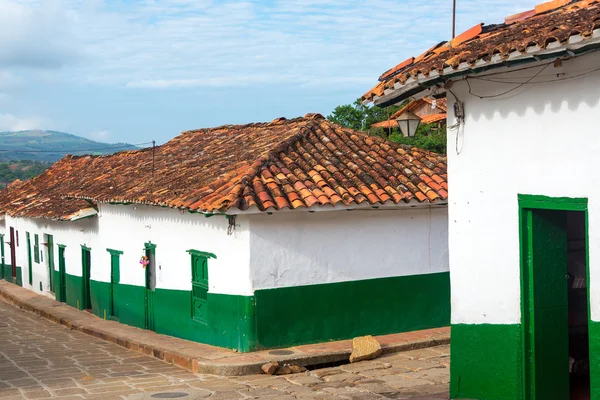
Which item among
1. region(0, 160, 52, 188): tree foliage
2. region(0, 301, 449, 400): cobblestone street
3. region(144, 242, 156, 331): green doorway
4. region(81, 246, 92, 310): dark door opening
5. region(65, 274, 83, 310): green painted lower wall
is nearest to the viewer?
region(0, 301, 449, 400): cobblestone street

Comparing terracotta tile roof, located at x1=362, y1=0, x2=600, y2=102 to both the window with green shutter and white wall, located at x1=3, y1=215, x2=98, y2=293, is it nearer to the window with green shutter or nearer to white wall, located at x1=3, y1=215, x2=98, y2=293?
the window with green shutter

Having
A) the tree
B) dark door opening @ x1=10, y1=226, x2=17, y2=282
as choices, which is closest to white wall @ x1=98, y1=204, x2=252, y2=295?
dark door opening @ x1=10, y1=226, x2=17, y2=282

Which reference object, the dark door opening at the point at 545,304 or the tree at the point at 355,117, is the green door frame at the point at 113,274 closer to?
the dark door opening at the point at 545,304

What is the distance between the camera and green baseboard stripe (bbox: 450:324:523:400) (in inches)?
287

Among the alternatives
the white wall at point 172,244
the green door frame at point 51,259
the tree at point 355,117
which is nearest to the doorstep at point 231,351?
the white wall at point 172,244

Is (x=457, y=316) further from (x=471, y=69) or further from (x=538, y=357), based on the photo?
(x=471, y=69)

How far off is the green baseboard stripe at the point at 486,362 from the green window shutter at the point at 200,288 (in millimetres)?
5975

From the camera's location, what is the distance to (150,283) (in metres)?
15.7

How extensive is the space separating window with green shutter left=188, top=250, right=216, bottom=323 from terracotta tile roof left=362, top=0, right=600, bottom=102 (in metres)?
5.49

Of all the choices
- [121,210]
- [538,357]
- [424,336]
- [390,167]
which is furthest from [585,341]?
[121,210]

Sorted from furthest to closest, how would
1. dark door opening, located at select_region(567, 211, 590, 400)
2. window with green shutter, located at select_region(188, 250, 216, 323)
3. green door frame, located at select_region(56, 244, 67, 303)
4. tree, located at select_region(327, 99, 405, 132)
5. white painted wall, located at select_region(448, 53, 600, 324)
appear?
tree, located at select_region(327, 99, 405, 132) < green door frame, located at select_region(56, 244, 67, 303) < window with green shutter, located at select_region(188, 250, 216, 323) < dark door opening, located at select_region(567, 211, 590, 400) < white painted wall, located at select_region(448, 53, 600, 324)

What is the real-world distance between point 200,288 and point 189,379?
2.44 m

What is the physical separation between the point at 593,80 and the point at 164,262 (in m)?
9.83

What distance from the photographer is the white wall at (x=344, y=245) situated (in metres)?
12.2
